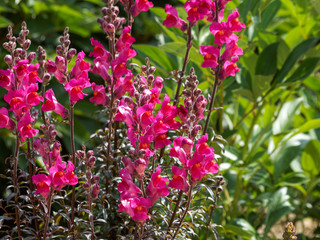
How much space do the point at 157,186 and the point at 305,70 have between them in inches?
35.2

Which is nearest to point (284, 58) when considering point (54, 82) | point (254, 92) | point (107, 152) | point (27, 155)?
point (254, 92)

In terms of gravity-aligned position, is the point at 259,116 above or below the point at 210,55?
below

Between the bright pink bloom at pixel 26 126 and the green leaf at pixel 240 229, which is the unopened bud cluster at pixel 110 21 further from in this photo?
the green leaf at pixel 240 229

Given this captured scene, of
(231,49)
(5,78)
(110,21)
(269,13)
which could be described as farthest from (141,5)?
(269,13)

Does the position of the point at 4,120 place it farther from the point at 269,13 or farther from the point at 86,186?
the point at 269,13

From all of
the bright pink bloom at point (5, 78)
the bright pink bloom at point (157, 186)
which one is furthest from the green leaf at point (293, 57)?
the bright pink bloom at point (5, 78)

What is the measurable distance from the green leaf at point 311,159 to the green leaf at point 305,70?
35 centimetres

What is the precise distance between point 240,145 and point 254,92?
37 cm

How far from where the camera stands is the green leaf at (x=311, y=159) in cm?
180

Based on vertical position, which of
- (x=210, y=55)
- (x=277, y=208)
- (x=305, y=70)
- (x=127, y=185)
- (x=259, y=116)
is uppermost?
(x=210, y=55)

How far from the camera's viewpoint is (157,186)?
2.89 ft

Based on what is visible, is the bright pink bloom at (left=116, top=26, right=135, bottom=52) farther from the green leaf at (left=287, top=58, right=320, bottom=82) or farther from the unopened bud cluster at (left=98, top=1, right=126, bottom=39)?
the green leaf at (left=287, top=58, right=320, bottom=82)

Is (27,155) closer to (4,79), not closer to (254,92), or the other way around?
(4,79)

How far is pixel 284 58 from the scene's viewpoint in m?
1.67
